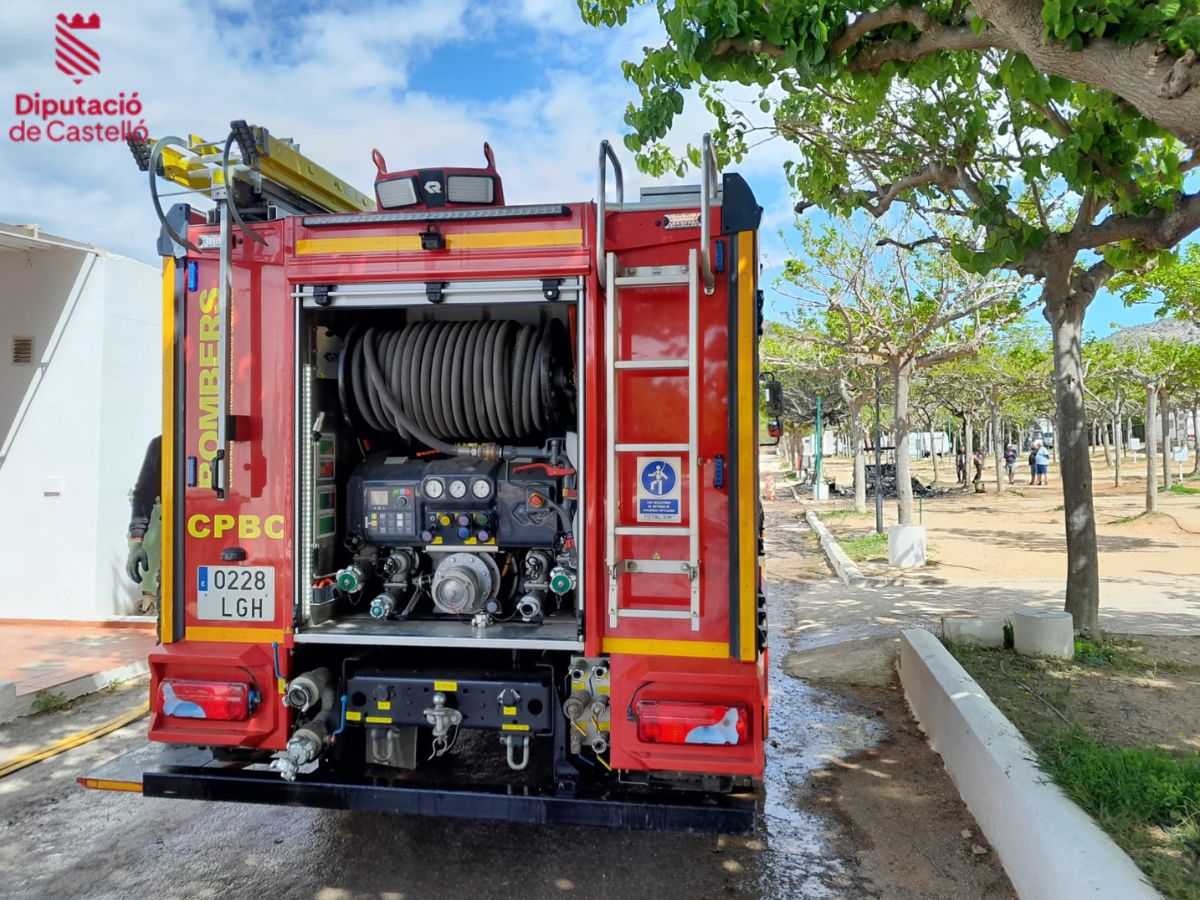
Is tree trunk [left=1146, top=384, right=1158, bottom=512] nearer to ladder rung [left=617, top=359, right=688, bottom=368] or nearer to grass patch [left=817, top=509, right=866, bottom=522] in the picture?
grass patch [left=817, top=509, right=866, bottom=522]

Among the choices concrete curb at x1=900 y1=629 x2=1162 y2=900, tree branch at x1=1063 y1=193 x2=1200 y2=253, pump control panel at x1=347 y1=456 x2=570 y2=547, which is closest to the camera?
concrete curb at x1=900 y1=629 x2=1162 y2=900

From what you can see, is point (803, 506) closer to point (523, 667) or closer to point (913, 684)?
point (913, 684)

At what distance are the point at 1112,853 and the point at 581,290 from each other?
2882mm

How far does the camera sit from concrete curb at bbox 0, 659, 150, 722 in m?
5.89

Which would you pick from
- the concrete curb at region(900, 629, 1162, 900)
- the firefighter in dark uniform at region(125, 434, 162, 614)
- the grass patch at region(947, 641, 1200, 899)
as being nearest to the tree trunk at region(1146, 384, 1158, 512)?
the grass patch at region(947, 641, 1200, 899)

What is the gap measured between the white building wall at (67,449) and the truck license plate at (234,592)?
229 inches

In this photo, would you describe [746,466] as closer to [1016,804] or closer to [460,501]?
[460,501]

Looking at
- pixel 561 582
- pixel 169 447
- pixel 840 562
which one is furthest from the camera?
pixel 840 562

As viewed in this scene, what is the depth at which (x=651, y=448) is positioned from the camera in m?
3.45

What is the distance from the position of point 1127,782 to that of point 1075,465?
3.60m

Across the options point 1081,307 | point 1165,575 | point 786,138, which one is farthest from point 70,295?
point 1165,575

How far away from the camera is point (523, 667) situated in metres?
3.76

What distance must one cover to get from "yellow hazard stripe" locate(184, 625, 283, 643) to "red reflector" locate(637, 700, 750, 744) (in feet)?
5.43

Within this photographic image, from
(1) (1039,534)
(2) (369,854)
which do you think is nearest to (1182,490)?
(1) (1039,534)
